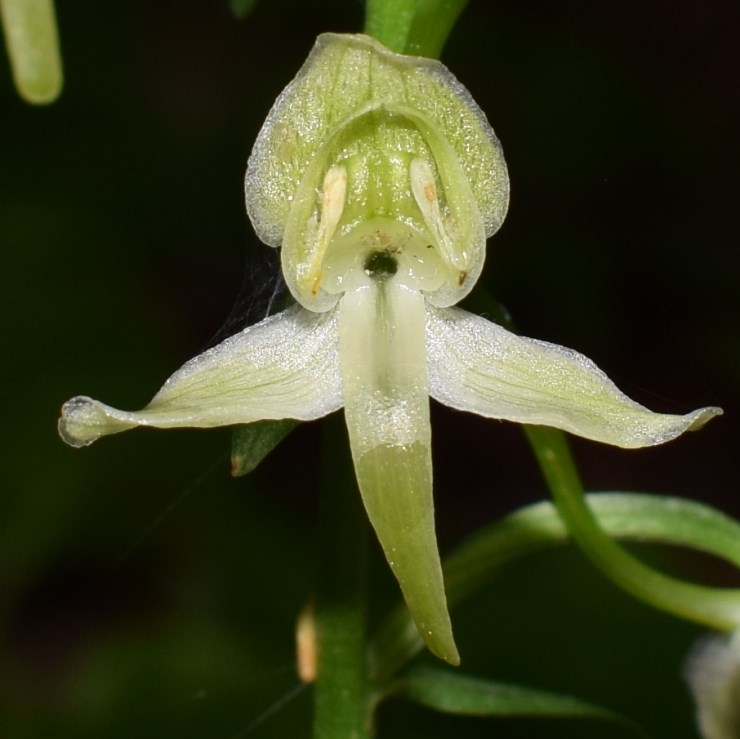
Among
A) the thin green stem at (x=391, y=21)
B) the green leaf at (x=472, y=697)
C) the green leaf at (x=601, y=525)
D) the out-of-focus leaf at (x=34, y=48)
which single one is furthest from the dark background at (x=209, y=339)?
the out-of-focus leaf at (x=34, y=48)

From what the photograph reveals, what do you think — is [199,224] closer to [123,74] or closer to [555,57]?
[123,74]

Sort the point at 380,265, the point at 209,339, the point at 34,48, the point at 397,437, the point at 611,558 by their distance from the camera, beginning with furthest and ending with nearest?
the point at 209,339
the point at 611,558
the point at 380,265
the point at 397,437
the point at 34,48

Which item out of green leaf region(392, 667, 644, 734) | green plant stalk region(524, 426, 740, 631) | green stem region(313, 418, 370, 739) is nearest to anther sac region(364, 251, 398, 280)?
green stem region(313, 418, 370, 739)

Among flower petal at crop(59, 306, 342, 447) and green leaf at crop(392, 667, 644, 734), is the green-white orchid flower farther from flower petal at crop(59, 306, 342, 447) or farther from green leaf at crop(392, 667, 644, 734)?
green leaf at crop(392, 667, 644, 734)

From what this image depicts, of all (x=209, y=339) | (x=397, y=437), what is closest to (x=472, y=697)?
(x=397, y=437)

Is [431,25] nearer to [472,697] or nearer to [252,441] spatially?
[252,441]

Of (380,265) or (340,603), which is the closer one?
(380,265)

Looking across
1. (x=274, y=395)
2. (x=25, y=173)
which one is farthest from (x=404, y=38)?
(x=25, y=173)
